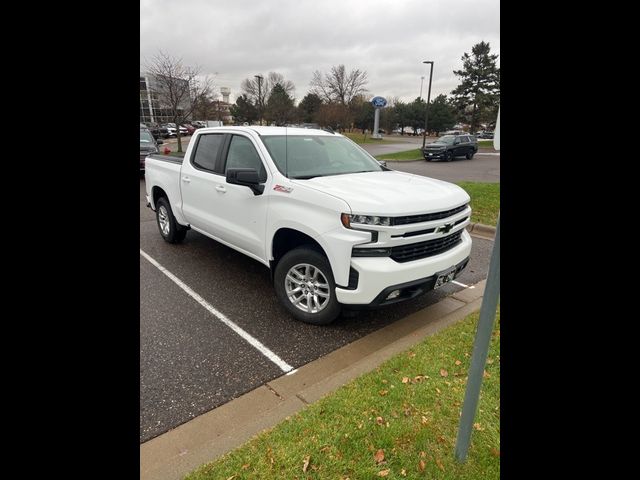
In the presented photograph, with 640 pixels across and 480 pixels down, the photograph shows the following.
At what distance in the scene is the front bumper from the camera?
124 inches

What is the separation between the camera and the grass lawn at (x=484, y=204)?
7634 mm

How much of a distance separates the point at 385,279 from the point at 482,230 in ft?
15.7

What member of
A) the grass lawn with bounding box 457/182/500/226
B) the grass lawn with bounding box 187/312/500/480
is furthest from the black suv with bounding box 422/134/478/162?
the grass lawn with bounding box 187/312/500/480

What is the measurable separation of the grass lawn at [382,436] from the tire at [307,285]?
0.80m

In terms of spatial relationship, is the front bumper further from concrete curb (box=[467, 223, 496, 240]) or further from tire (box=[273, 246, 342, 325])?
concrete curb (box=[467, 223, 496, 240])

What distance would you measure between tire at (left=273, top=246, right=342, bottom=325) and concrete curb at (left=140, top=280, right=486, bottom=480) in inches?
15.6

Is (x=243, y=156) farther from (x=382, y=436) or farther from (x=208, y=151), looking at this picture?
(x=382, y=436)

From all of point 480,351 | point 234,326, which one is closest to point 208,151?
point 234,326

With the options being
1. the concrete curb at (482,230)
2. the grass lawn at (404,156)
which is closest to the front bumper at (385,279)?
the concrete curb at (482,230)
